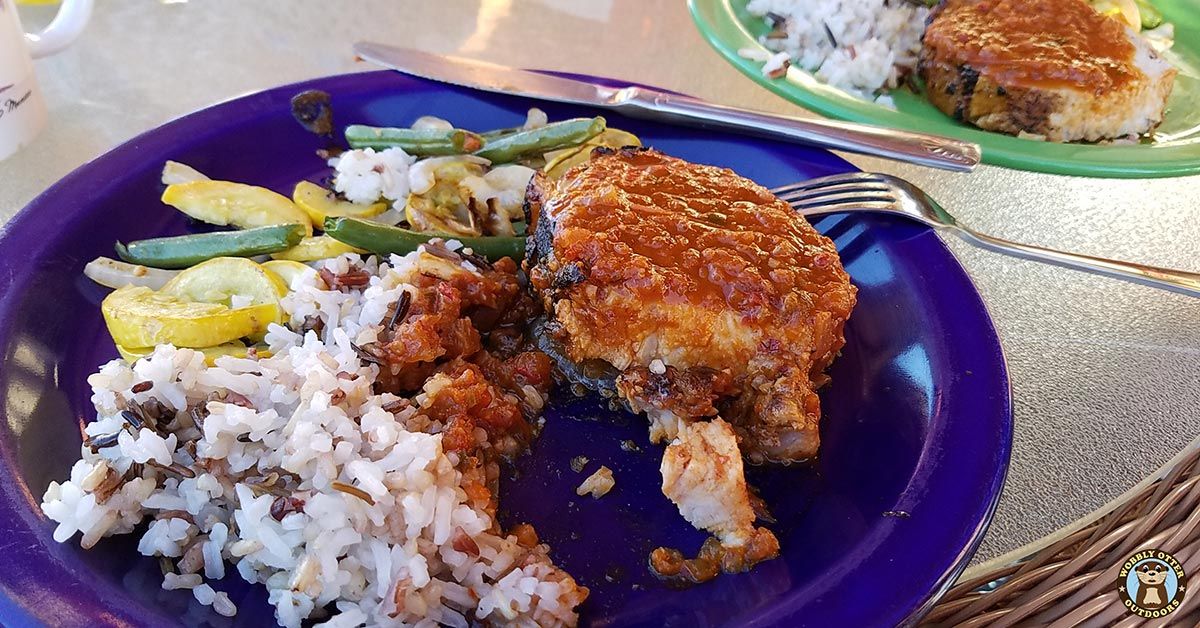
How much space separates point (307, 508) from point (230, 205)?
43.0 inches

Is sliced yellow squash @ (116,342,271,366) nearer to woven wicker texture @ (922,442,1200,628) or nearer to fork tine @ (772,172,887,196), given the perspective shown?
fork tine @ (772,172,887,196)

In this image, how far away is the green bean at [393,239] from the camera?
6.96ft

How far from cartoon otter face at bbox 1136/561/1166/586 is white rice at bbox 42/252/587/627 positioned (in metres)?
1.06

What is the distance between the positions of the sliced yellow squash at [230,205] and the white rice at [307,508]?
25.5 inches

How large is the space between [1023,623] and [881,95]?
78.8 inches

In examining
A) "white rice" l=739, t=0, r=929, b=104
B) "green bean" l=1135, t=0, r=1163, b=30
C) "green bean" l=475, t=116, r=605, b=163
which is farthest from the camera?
"green bean" l=1135, t=0, r=1163, b=30

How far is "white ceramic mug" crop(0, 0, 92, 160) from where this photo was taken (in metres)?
2.39

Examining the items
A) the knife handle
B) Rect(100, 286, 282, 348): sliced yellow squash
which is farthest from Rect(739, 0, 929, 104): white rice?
Rect(100, 286, 282, 348): sliced yellow squash

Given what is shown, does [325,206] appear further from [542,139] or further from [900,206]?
[900,206]

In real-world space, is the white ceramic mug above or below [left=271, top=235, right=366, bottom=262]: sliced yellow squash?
above

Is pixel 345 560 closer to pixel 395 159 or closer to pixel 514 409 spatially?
pixel 514 409

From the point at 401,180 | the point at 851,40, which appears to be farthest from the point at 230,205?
the point at 851,40

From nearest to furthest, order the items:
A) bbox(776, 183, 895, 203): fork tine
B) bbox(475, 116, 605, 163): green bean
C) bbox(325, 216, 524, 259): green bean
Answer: bbox(325, 216, 524, 259): green bean → bbox(776, 183, 895, 203): fork tine → bbox(475, 116, 605, 163): green bean

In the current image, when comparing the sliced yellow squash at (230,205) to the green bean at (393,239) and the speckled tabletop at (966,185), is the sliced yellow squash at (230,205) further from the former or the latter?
the speckled tabletop at (966,185)
